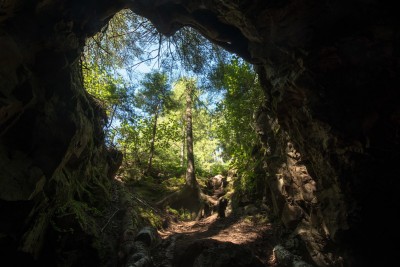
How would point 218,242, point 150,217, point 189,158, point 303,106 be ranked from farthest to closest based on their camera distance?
point 189,158 < point 150,217 < point 218,242 < point 303,106

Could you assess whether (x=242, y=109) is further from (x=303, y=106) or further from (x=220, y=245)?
(x=220, y=245)

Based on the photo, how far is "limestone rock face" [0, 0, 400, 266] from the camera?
5664 millimetres

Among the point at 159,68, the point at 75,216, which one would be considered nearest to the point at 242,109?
the point at 159,68

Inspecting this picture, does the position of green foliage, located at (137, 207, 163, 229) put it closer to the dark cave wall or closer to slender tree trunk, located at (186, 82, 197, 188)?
the dark cave wall

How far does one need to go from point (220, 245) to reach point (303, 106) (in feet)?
12.5

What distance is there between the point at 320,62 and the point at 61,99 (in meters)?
6.22

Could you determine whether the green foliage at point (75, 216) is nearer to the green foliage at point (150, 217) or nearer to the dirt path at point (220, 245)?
the dirt path at point (220, 245)

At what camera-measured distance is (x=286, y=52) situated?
6.73m

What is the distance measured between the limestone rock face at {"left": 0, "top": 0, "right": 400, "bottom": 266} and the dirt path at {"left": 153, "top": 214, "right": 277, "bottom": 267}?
57.5 inches

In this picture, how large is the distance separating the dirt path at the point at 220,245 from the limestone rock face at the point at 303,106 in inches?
57.5

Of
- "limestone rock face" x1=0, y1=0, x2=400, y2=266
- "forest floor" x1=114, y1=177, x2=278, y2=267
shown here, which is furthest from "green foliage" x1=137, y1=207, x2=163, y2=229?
→ "limestone rock face" x1=0, y1=0, x2=400, y2=266

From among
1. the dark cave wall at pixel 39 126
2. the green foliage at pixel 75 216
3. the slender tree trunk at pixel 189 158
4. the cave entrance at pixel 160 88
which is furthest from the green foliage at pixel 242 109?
the green foliage at pixel 75 216

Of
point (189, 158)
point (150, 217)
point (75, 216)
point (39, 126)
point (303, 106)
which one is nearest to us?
point (39, 126)

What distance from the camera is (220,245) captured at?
6.89 m
